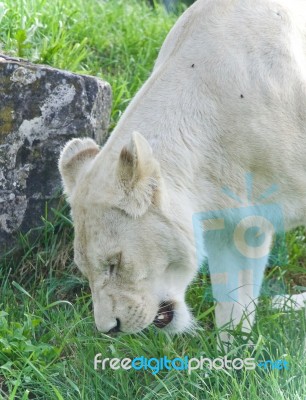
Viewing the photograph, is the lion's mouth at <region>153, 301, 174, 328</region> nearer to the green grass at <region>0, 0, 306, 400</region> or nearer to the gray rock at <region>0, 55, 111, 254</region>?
the green grass at <region>0, 0, 306, 400</region>

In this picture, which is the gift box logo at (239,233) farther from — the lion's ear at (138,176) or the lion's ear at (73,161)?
the lion's ear at (73,161)

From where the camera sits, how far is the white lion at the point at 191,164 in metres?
3.41

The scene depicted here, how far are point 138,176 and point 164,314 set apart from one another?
672 millimetres

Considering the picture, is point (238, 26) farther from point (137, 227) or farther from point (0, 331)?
point (0, 331)

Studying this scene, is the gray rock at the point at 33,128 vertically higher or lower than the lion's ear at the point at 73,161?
lower

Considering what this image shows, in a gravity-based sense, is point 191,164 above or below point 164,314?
above

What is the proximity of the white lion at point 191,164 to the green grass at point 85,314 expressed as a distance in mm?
242

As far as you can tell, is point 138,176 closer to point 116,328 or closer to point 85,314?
point 116,328

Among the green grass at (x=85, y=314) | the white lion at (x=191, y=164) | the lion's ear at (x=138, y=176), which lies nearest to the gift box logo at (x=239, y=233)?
the white lion at (x=191, y=164)

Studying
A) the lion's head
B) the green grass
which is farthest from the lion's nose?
the green grass

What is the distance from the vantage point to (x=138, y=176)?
3.32 meters

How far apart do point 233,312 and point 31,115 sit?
139cm

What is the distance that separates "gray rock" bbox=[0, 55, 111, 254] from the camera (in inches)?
178

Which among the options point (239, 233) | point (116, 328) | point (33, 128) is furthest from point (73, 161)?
point (33, 128)
